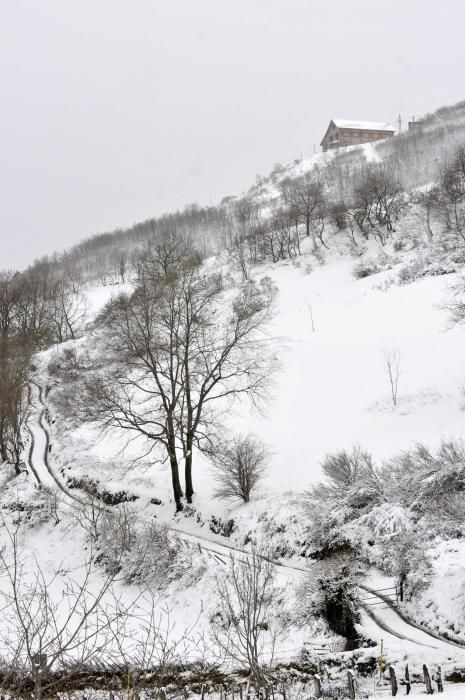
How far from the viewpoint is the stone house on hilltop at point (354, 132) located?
10212 cm

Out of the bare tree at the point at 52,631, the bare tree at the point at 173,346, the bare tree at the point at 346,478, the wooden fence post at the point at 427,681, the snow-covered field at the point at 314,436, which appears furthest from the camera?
the bare tree at the point at 173,346

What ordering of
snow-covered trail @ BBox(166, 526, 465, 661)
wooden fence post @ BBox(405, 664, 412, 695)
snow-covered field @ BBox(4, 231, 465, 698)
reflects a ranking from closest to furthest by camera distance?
wooden fence post @ BBox(405, 664, 412, 695)
snow-covered trail @ BBox(166, 526, 465, 661)
snow-covered field @ BBox(4, 231, 465, 698)

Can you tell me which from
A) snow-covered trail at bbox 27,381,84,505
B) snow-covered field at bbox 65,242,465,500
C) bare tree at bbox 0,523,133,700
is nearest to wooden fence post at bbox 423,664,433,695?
bare tree at bbox 0,523,133,700

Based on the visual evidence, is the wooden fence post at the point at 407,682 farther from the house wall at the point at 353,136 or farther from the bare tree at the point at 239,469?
the house wall at the point at 353,136

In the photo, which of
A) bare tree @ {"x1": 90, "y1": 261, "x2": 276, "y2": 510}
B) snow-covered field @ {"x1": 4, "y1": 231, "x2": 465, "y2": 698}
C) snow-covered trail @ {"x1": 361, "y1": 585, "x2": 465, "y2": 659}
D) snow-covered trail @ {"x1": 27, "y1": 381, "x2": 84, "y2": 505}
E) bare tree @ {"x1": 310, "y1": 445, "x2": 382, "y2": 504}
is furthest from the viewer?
snow-covered trail @ {"x1": 27, "y1": 381, "x2": 84, "y2": 505}

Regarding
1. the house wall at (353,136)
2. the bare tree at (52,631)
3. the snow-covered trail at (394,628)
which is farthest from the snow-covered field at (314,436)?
the house wall at (353,136)

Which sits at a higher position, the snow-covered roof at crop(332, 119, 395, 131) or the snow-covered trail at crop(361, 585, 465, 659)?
the snow-covered roof at crop(332, 119, 395, 131)

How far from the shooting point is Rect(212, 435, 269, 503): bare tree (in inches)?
684

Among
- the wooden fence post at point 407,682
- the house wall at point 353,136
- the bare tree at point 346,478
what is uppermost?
the house wall at point 353,136

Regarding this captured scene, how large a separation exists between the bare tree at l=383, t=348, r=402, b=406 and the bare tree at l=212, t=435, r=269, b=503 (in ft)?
22.3

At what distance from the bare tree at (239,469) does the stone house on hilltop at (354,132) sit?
101128mm

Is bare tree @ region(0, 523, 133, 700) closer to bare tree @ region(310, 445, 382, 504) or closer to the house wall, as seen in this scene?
bare tree @ region(310, 445, 382, 504)

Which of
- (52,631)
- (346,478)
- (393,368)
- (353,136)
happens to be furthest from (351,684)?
(353,136)

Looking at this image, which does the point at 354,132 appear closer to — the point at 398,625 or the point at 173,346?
the point at 173,346
